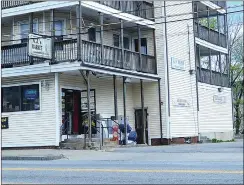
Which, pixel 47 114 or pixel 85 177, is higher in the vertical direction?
pixel 47 114

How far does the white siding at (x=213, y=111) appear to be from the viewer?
29.5m

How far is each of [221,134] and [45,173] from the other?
22087mm

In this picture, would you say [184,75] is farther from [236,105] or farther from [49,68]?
[236,105]

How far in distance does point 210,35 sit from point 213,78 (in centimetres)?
308

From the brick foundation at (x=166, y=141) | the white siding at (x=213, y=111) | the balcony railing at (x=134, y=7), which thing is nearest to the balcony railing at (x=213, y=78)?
the white siding at (x=213, y=111)

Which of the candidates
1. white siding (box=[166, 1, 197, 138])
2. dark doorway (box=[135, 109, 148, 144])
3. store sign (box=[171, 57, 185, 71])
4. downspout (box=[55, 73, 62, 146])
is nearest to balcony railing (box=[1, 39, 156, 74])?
downspout (box=[55, 73, 62, 146])

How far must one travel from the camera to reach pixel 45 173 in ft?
36.9

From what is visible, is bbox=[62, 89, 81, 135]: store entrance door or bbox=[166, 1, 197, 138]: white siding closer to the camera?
bbox=[62, 89, 81, 135]: store entrance door

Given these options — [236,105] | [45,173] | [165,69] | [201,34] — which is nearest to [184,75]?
[165,69]

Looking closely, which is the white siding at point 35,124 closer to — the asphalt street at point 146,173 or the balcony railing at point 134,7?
the balcony railing at point 134,7

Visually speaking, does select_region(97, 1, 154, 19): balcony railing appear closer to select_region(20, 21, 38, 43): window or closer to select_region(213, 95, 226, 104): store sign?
select_region(20, 21, 38, 43): window

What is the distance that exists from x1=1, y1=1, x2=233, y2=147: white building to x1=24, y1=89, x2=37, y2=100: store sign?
0.16ft

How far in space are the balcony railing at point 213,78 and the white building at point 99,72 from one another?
6.6 inches

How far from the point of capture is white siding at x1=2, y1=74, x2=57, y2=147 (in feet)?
69.3
